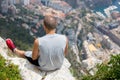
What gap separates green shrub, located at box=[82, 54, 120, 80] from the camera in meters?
5.01

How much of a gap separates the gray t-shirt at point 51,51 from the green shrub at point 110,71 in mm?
568

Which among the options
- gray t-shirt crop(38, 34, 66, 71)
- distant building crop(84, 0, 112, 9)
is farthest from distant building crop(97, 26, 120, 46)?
gray t-shirt crop(38, 34, 66, 71)

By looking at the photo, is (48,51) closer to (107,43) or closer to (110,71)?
(110,71)

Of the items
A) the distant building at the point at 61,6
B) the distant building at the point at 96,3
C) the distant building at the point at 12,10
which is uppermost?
the distant building at the point at 12,10

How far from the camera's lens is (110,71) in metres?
5.09

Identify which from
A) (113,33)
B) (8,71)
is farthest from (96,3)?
(8,71)

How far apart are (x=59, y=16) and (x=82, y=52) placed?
18802mm

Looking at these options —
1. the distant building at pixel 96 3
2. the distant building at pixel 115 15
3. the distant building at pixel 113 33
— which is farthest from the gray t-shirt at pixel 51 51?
the distant building at pixel 96 3

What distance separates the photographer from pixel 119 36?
70.0 m

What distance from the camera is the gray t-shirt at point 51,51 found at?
17.3 ft

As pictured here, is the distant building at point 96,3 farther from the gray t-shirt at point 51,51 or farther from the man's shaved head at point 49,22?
the man's shaved head at point 49,22

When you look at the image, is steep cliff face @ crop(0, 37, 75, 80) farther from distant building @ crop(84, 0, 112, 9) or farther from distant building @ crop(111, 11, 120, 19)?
distant building @ crop(84, 0, 112, 9)

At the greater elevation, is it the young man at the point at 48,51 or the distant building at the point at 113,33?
the young man at the point at 48,51

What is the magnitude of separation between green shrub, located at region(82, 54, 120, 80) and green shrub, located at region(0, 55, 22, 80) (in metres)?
1.15
